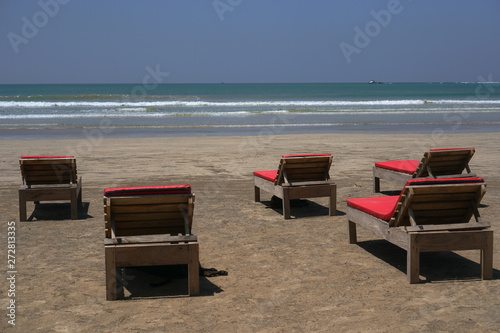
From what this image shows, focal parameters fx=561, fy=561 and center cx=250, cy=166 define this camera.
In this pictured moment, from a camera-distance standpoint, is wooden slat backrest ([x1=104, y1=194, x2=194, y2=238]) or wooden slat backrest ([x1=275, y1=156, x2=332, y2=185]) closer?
wooden slat backrest ([x1=104, y1=194, x2=194, y2=238])

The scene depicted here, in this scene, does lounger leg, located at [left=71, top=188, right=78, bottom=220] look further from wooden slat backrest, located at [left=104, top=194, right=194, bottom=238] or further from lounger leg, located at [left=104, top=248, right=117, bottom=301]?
lounger leg, located at [left=104, top=248, right=117, bottom=301]

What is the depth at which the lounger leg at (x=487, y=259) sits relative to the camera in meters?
4.85

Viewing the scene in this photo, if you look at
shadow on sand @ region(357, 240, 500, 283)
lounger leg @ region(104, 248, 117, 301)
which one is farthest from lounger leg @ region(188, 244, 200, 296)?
shadow on sand @ region(357, 240, 500, 283)

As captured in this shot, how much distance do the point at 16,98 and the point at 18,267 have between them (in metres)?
49.8

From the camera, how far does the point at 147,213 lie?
15.7 feet

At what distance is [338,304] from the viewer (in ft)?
14.2

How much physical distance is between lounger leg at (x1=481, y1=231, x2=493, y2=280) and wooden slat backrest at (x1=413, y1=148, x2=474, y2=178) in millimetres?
3109

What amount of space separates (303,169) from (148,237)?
3.38 metres

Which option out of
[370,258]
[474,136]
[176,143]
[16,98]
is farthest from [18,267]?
[16,98]

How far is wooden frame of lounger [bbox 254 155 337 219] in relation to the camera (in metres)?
7.38

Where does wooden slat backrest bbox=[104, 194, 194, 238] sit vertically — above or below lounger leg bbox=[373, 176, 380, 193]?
above

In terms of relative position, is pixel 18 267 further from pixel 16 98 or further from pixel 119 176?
pixel 16 98

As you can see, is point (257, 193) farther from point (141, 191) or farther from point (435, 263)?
point (141, 191)

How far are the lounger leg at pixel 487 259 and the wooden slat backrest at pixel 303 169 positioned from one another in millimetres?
2985
